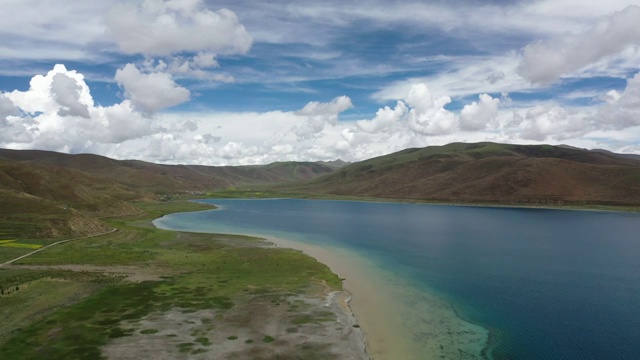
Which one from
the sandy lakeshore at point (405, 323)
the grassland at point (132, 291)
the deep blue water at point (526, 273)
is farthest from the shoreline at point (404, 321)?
the grassland at point (132, 291)

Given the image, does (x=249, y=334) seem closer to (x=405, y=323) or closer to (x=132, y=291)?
(x=405, y=323)

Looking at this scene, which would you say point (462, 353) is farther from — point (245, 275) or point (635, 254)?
point (635, 254)

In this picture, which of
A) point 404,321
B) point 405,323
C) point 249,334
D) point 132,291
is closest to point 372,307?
point 404,321

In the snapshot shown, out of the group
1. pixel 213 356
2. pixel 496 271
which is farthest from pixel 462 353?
pixel 496 271

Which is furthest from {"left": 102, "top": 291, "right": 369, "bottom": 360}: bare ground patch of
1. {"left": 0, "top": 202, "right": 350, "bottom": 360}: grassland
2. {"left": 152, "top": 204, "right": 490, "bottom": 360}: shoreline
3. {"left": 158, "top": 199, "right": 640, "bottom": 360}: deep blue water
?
{"left": 158, "top": 199, "right": 640, "bottom": 360}: deep blue water

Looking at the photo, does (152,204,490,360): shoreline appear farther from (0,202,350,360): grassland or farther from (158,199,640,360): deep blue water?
(0,202,350,360): grassland

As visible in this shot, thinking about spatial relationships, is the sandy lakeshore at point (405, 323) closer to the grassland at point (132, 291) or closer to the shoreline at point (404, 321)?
the shoreline at point (404, 321)
